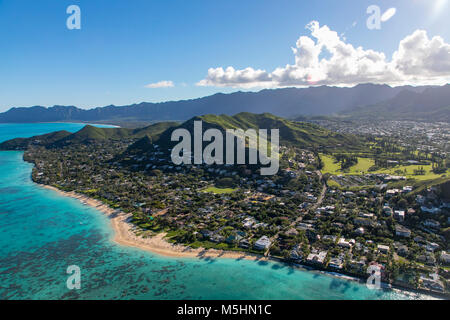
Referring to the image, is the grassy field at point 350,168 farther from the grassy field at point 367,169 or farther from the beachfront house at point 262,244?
the beachfront house at point 262,244

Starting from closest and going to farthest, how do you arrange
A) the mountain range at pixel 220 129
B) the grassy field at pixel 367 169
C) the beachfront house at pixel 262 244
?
1. the beachfront house at pixel 262 244
2. the grassy field at pixel 367 169
3. the mountain range at pixel 220 129

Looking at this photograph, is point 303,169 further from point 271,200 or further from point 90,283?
point 90,283

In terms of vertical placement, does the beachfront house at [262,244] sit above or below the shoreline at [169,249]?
above

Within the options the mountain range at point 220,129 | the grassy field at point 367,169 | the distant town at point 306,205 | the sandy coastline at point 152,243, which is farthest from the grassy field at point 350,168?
the sandy coastline at point 152,243

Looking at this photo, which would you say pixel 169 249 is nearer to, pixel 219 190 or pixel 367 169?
pixel 219 190

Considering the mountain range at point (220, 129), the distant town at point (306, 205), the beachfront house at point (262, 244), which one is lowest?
the beachfront house at point (262, 244)

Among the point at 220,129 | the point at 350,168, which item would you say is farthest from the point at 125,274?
the point at 220,129

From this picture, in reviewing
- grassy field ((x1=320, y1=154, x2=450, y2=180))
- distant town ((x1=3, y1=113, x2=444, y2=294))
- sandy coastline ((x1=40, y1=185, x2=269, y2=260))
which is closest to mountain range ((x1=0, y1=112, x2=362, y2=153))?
distant town ((x1=3, y1=113, x2=444, y2=294))

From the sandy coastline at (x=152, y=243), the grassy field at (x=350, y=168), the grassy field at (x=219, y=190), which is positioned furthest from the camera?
the grassy field at (x=350, y=168)

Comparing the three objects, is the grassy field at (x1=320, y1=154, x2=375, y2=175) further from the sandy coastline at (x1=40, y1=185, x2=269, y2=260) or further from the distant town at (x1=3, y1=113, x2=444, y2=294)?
the sandy coastline at (x1=40, y1=185, x2=269, y2=260)
